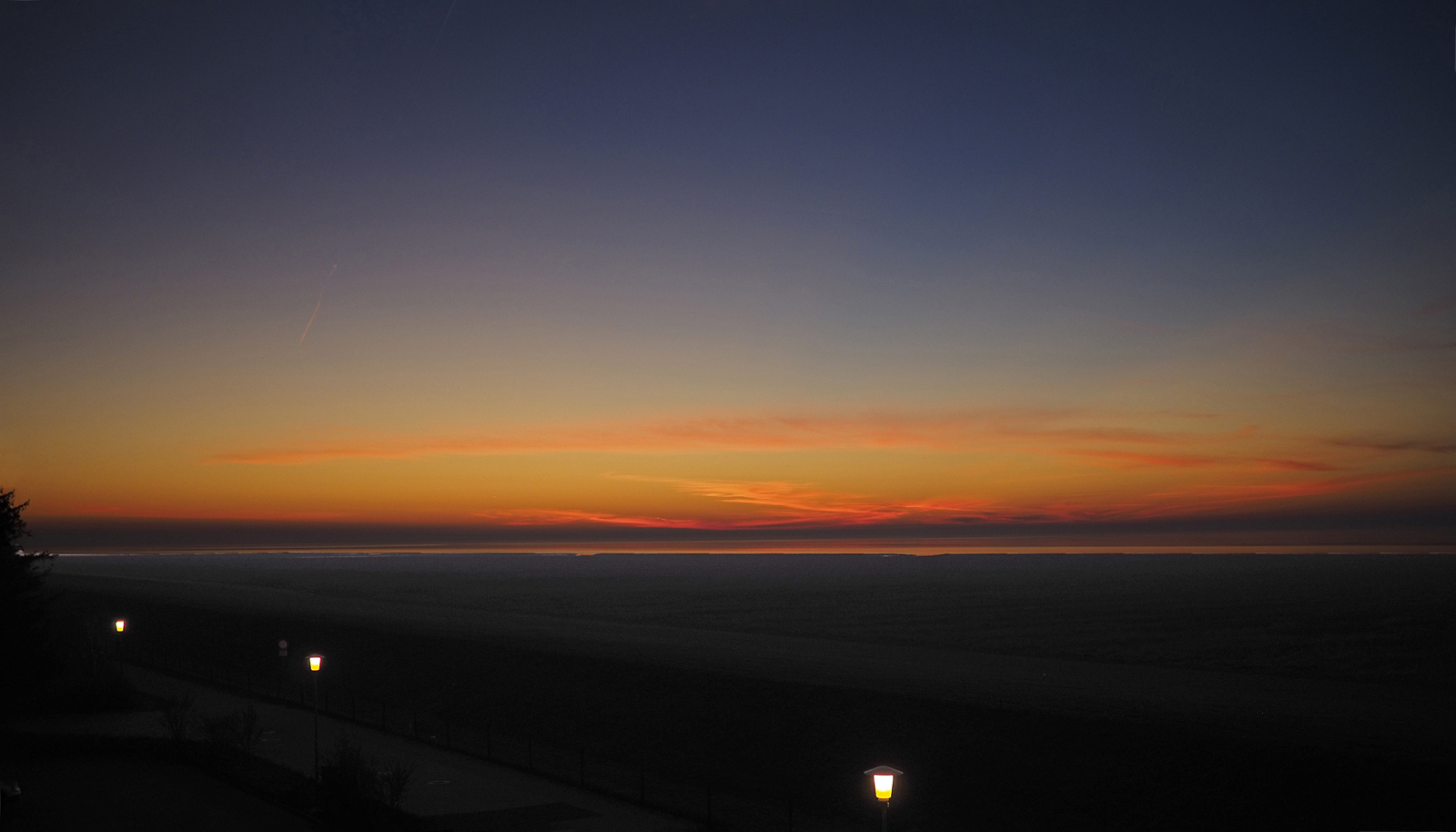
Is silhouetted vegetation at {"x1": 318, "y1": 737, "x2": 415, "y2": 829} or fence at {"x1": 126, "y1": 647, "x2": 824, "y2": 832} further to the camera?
fence at {"x1": 126, "y1": 647, "x2": 824, "y2": 832}

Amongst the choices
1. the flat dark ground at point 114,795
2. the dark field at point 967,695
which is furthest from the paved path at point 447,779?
the dark field at point 967,695

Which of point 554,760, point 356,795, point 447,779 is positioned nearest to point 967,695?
point 554,760

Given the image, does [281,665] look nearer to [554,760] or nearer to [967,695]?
[554,760]

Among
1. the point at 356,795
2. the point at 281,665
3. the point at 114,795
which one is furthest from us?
the point at 281,665

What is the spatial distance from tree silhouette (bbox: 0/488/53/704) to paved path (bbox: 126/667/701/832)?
4.31 metres

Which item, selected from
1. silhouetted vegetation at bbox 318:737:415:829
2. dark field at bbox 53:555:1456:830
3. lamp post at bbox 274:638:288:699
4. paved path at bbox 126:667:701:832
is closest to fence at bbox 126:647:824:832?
lamp post at bbox 274:638:288:699

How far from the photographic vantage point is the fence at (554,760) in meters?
23.5

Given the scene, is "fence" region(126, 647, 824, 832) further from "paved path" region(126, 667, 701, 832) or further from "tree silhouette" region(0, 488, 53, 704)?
"tree silhouette" region(0, 488, 53, 704)

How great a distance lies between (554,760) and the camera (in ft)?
96.5

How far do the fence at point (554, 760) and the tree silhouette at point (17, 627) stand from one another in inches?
328

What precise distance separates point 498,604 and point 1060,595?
185 feet

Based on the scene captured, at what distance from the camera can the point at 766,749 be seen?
2911cm

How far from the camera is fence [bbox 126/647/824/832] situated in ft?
77.0

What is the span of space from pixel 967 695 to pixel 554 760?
13985 millimetres
